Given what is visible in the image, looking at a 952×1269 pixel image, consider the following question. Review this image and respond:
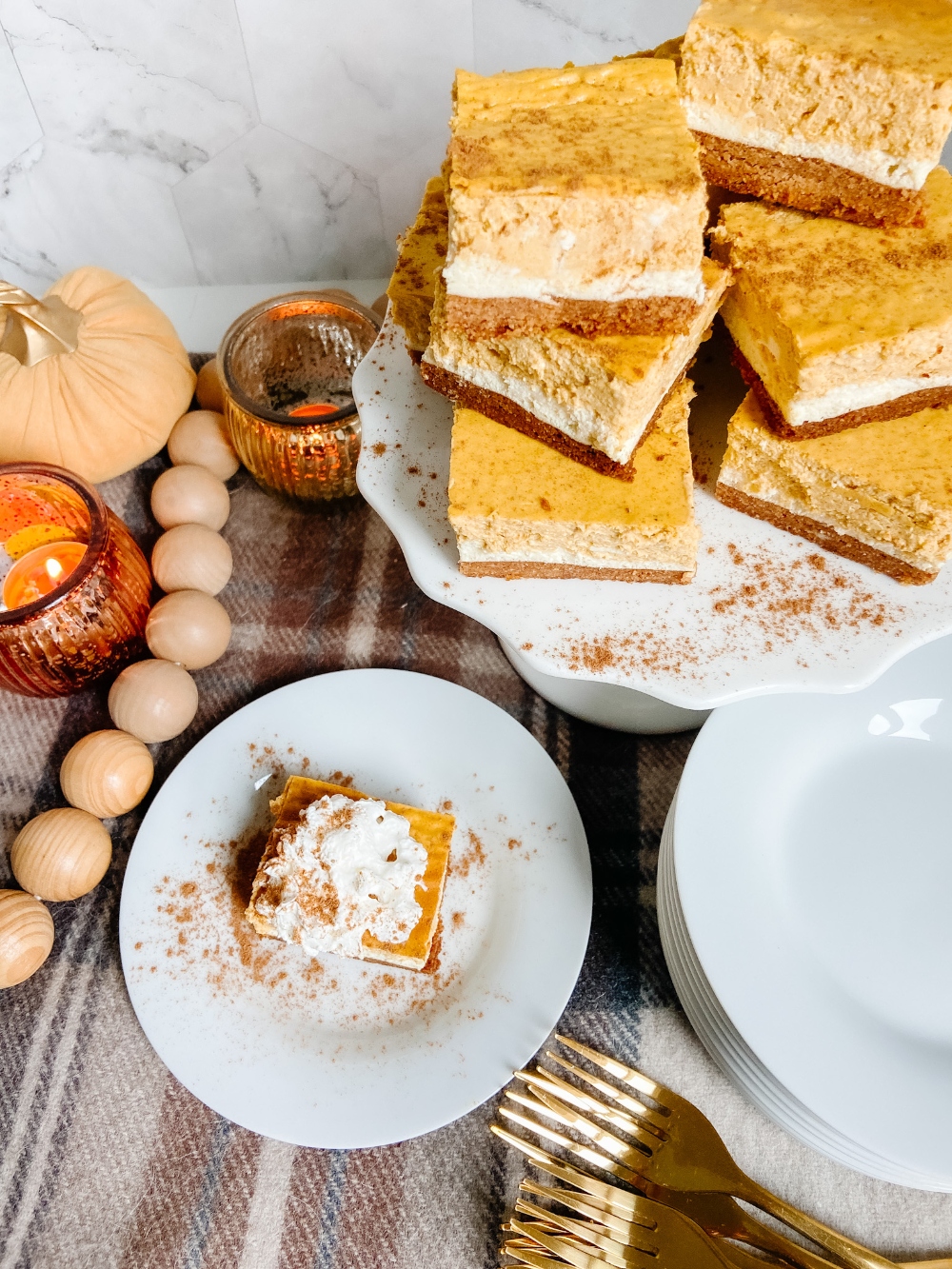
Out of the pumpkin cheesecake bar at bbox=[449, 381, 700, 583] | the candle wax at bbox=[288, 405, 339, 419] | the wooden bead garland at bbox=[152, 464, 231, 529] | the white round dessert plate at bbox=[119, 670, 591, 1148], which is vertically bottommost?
the white round dessert plate at bbox=[119, 670, 591, 1148]

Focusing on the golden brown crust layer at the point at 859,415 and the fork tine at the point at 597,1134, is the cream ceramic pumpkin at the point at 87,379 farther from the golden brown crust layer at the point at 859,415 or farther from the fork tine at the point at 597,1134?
the fork tine at the point at 597,1134

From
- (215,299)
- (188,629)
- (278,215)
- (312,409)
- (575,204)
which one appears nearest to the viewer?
(575,204)

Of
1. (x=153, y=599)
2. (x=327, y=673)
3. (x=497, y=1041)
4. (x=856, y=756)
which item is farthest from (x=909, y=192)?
(x=153, y=599)

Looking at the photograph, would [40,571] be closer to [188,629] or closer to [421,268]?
[188,629]

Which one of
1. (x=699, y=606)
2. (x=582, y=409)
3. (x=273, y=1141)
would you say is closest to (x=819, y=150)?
(x=582, y=409)

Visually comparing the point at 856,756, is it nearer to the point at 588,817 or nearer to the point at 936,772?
the point at 936,772

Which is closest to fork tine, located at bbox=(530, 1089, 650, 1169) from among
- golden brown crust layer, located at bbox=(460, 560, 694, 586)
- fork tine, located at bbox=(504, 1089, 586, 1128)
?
fork tine, located at bbox=(504, 1089, 586, 1128)

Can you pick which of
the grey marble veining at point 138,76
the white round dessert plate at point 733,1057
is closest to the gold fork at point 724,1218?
the white round dessert plate at point 733,1057

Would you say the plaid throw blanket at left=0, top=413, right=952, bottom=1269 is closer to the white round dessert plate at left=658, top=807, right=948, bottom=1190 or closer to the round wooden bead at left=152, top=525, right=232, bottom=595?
the white round dessert plate at left=658, top=807, right=948, bottom=1190
